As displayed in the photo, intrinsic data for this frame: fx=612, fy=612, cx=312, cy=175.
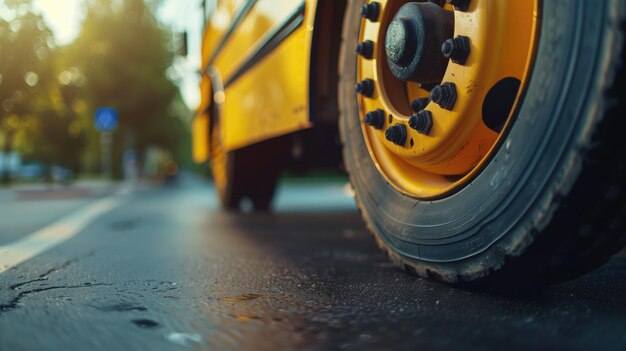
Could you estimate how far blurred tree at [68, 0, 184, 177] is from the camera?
24.6 m

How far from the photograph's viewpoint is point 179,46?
25.2 ft

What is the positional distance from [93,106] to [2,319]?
2466cm

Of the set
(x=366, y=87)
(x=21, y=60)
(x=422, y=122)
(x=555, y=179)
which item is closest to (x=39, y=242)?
(x=366, y=87)

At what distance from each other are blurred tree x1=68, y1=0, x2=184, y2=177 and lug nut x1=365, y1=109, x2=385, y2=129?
78.8 feet

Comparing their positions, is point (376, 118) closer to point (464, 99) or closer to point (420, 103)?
point (420, 103)

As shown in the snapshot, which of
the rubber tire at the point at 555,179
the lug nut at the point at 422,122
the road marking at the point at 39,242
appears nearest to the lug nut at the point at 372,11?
Result: the lug nut at the point at 422,122

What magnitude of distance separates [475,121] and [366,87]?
0.50 meters

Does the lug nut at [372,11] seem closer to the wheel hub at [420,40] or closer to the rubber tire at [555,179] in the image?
the wheel hub at [420,40]

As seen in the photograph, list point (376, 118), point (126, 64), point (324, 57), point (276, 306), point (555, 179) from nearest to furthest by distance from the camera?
point (555, 179), point (276, 306), point (376, 118), point (324, 57), point (126, 64)

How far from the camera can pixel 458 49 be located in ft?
5.07

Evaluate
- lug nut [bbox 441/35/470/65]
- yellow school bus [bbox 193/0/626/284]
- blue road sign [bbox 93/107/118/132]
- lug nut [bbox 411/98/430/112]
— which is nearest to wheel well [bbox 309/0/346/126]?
yellow school bus [bbox 193/0/626/284]

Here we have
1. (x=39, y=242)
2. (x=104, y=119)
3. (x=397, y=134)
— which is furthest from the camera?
(x=104, y=119)

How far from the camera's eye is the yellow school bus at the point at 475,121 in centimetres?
121

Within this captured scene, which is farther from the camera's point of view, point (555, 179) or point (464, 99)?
point (464, 99)
